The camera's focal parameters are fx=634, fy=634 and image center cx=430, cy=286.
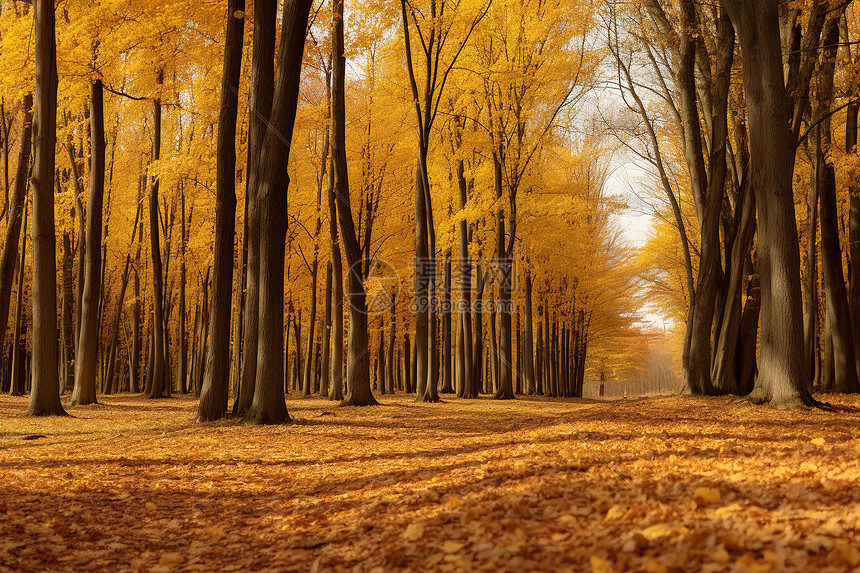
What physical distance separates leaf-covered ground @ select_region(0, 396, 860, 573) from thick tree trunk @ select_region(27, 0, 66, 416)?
A: 2732mm

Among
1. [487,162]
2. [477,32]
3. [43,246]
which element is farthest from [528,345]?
[43,246]

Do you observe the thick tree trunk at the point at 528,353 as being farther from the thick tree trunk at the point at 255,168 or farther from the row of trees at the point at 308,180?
the thick tree trunk at the point at 255,168

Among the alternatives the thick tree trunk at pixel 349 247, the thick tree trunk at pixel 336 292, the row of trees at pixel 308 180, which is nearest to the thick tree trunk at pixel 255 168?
the row of trees at pixel 308 180

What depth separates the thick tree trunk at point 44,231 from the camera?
1035cm

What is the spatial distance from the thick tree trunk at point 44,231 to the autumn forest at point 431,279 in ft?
0.16

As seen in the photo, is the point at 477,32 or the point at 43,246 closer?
the point at 43,246

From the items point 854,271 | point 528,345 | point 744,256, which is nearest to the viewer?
point 744,256

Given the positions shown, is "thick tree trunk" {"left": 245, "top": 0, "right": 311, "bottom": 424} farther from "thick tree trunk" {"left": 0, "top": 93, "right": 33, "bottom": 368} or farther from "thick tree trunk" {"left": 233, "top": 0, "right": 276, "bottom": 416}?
"thick tree trunk" {"left": 0, "top": 93, "right": 33, "bottom": 368}

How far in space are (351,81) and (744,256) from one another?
11544 millimetres

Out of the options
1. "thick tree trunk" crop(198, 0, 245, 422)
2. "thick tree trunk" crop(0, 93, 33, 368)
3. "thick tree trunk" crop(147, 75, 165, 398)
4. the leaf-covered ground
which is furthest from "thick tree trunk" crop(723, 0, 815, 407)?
"thick tree trunk" crop(0, 93, 33, 368)

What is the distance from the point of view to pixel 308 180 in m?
19.9

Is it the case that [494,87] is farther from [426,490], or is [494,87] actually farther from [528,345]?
[426,490]

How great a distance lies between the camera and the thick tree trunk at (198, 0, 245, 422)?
9.88 metres

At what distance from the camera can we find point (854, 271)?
14.6 metres
